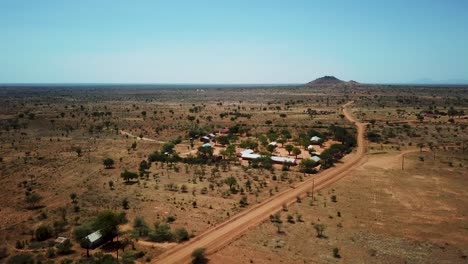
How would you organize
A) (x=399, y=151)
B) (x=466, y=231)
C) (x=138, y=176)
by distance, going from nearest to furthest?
(x=466, y=231) < (x=138, y=176) < (x=399, y=151)

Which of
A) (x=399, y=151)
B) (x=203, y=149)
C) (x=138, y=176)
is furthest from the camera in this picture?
(x=399, y=151)

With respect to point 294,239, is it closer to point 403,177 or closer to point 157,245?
point 157,245

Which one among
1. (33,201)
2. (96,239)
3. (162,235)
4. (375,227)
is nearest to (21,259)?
(96,239)

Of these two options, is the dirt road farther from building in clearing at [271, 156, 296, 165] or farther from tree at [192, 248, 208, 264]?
building in clearing at [271, 156, 296, 165]

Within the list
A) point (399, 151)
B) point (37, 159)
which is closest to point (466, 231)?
point (399, 151)

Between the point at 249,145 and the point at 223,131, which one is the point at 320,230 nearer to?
the point at 249,145

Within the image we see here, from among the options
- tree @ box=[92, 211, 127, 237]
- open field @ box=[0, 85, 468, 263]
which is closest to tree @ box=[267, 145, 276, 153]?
open field @ box=[0, 85, 468, 263]

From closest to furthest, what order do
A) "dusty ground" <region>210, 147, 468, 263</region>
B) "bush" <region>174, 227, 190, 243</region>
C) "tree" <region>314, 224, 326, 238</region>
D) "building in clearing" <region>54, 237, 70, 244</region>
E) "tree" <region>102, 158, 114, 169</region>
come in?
1. "dusty ground" <region>210, 147, 468, 263</region>
2. "building in clearing" <region>54, 237, 70, 244</region>
3. "bush" <region>174, 227, 190, 243</region>
4. "tree" <region>314, 224, 326, 238</region>
5. "tree" <region>102, 158, 114, 169</region>

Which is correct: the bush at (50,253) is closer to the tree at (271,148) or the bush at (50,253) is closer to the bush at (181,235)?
the bush at (181,235)
